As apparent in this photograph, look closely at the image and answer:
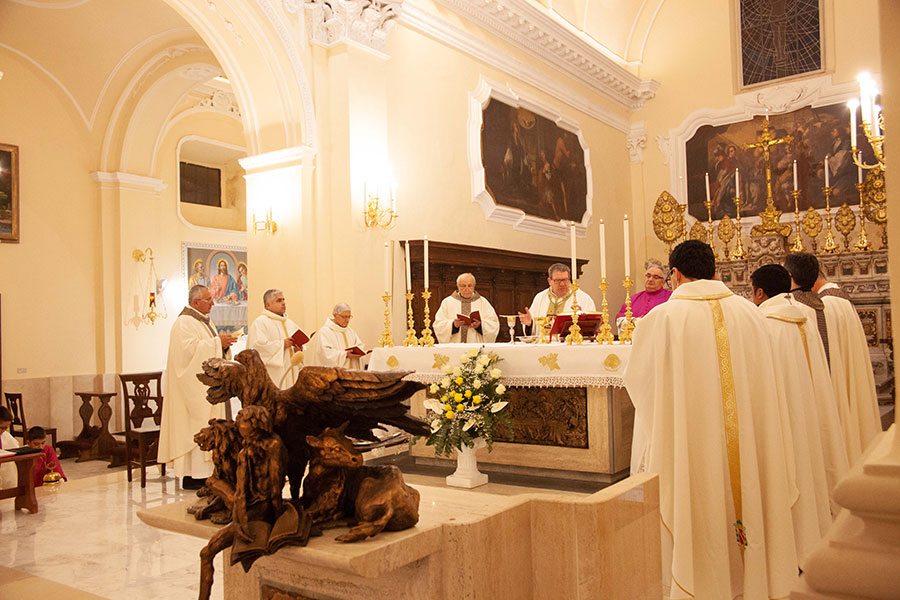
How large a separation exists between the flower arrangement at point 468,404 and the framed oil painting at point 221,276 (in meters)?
8.41

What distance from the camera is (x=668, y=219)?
47.6ft

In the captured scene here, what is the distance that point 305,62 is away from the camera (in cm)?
863

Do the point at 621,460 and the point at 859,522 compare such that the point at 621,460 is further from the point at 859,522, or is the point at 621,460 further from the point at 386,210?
the point at 859,522

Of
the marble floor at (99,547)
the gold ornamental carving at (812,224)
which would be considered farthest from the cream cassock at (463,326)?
the gold ornamental carving at (812,224)

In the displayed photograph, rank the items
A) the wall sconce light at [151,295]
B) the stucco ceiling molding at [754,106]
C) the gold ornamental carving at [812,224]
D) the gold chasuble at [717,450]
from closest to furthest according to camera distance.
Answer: the gold chasuble at [717,450]
the gold ornamental carving at [812,224]
the wall sconce light at [151,295]
the stucco ceiling molding at [754,106]

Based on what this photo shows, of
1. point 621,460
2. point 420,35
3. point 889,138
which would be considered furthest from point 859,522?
point 420,35

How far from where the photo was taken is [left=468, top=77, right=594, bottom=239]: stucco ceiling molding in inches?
423

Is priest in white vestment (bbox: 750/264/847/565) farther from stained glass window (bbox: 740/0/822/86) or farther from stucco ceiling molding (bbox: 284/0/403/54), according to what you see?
stained glass window (bbox: 740/0/822/86)

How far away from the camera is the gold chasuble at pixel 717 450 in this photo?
11.9 feet

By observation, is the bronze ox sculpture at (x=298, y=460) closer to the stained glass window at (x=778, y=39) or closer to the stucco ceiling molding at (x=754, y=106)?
the stucco ceiling molding at (x=754, y=106)

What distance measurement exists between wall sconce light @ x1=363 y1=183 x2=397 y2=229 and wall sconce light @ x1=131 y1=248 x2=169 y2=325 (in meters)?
4.81

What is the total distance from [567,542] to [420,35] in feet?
29.1

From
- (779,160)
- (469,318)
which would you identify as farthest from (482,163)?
(779,160)

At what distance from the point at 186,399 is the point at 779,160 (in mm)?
11468
